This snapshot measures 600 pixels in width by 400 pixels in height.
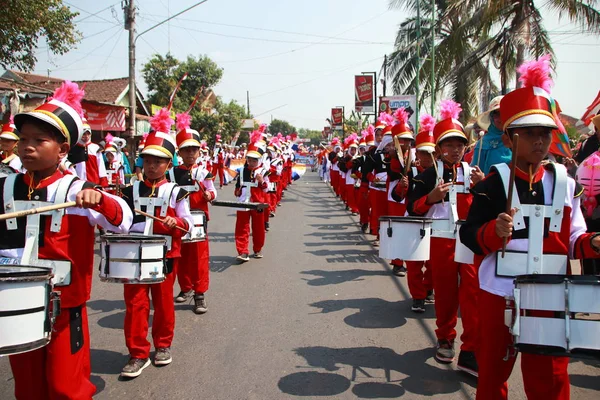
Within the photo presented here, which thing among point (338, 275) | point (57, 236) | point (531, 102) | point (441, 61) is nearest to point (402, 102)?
point (441, 61)

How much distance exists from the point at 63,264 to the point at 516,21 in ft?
51.3

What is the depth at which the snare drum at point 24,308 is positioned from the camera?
8.39 ft

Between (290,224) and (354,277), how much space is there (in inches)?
258

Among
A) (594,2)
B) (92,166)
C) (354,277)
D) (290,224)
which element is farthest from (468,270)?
(594,2)

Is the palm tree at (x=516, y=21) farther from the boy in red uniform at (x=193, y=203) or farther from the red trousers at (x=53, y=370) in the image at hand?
the red trousers at (x=53, y=370)

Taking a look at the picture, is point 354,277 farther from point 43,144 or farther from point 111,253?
point 43,144

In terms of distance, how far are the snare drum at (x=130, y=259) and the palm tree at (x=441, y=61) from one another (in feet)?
48.1

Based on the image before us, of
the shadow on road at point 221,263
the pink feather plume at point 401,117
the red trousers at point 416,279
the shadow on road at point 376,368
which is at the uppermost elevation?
the pink feather plume at point 401,117

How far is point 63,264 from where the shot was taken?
308cm

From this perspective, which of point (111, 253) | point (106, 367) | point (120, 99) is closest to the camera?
point (111, 253)

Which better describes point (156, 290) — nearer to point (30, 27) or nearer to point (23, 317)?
point (23, 317)

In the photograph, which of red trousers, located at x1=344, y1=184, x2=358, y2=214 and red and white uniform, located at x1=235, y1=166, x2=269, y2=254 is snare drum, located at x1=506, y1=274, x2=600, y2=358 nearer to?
red and white uniform, located at x1=235, y1=166, x2=269, y2=254

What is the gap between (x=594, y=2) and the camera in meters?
13.9

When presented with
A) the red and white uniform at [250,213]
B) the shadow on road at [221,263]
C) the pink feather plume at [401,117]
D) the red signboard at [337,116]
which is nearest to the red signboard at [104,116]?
the red and white uniform at [250,213]
